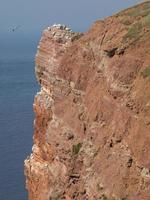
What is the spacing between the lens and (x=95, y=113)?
29797 millimetres

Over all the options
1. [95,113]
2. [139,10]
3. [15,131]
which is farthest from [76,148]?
[15,131]

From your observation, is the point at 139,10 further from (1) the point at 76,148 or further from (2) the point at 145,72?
(1) the point at 76,148

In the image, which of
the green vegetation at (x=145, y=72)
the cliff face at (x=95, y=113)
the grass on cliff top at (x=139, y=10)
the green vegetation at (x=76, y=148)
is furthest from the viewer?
the grass on cliff top at (x=139, y=10)

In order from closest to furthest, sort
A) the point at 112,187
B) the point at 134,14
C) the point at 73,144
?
the point at 112,187 → the point at 73,144 → the point at 134,14

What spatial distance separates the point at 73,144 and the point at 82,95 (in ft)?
9.25

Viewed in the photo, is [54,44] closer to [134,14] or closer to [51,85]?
[51,85]

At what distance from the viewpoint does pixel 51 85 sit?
116 feet

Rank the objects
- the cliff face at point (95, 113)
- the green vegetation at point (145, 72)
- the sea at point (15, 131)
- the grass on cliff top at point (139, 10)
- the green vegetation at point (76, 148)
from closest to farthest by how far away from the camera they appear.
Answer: the cliff face at point (95, 113) → the green vegetation at point (145, 72) → the green vegetation at point (76, 148) → the grass on cliff top at point (139, 10) → the sea at point (15, 131)

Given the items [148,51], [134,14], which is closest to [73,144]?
[148,51]

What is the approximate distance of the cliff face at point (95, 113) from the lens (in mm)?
26000

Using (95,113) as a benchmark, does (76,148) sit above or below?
below

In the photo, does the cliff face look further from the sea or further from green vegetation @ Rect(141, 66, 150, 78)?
the sea

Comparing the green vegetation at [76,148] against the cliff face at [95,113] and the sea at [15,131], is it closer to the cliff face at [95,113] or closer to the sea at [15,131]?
the cliff face at [95,113]

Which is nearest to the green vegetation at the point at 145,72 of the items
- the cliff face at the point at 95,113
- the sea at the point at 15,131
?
the cliff face at the point at 95,113
